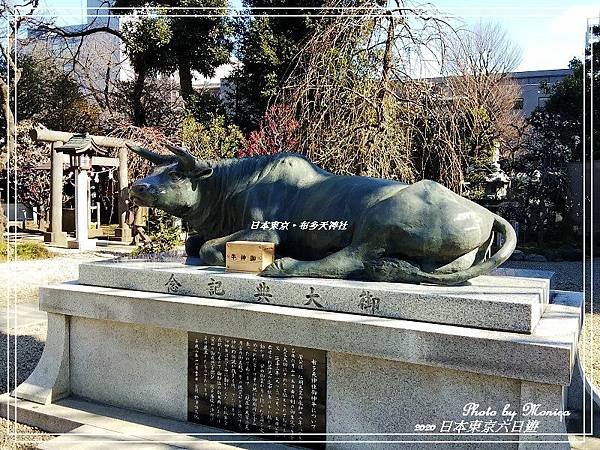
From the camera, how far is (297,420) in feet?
12.1

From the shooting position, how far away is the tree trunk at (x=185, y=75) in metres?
18.5

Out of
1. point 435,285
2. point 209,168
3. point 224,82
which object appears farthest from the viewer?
point 224,82

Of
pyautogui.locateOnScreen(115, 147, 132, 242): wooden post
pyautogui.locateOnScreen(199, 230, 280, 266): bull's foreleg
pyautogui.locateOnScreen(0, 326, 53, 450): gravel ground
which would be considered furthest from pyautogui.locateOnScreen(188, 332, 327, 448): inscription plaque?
pyautogui.locateOnScreen(115, 147, 132, 242): wooden post

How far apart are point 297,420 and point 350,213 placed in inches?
57.8

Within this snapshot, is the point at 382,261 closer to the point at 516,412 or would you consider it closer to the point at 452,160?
the point at 516,412

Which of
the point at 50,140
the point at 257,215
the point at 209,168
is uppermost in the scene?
the point at 50,140

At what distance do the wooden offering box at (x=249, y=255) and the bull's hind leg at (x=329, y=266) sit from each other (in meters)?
0.12

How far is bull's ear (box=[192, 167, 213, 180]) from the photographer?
15.1ft

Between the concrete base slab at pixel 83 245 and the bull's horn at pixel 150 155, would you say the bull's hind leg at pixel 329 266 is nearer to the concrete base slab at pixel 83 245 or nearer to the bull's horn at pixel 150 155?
the bull's horn at pixel 150 155

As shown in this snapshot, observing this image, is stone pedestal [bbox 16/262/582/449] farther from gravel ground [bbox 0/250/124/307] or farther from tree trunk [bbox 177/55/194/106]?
tree trunk [bbox 177/55/194/106]

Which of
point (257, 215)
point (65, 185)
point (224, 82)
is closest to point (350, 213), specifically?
point (257, 215)

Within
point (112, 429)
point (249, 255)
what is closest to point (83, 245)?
point (112, 429)

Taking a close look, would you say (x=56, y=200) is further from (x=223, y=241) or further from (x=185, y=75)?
(x=223, y=241)

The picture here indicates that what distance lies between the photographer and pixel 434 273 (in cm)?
373
